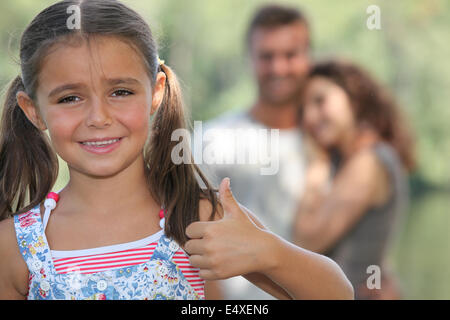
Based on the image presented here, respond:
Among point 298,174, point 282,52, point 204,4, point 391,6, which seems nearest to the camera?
point 282,52

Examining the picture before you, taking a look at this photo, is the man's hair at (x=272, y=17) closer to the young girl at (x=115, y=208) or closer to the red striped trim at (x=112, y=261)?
the young girl at (x=115, y=208)

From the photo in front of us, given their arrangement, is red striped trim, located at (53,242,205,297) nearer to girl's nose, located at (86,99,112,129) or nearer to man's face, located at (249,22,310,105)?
girl's nose, located at (86,99,112,129)

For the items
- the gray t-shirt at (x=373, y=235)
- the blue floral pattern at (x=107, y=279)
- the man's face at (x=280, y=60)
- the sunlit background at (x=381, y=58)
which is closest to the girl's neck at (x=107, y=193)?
the blue floral pattern at (x=107, y=279)

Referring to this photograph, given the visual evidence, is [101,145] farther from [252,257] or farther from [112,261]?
[252,257]

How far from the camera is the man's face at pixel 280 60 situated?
3305mm

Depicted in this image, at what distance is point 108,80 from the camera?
129 cm

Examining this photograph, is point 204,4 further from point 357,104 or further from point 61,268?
point 61,268

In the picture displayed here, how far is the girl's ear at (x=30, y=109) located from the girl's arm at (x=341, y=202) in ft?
6.92

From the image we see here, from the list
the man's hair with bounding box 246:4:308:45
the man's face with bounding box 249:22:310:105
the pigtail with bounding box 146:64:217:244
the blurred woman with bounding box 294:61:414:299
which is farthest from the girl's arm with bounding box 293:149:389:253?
the pigtail with bounding box 146:64:217:244

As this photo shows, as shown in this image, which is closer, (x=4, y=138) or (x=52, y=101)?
(x=52, y=101)

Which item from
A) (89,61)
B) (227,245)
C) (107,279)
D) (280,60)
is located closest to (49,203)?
(107,279)

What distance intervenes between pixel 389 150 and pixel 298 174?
56 cm

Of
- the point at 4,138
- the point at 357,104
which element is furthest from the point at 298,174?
the point at 4,138

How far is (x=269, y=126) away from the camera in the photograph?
10.9ft
